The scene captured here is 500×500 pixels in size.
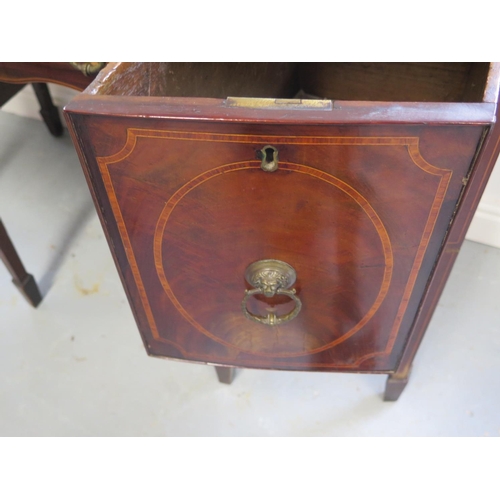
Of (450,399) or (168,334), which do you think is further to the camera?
(450,399)

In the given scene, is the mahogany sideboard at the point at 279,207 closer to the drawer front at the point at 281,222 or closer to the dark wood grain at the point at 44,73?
the drawer front at the point at 281,222

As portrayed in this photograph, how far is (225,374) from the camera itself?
98 centimetres

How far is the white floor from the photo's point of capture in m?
0.95

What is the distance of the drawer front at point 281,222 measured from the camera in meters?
0.46

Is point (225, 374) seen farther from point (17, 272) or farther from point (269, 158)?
point (269, 158)

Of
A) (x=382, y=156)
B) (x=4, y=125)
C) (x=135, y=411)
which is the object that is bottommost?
(x=135, y=411)

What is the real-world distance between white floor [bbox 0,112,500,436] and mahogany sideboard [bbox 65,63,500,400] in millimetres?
236

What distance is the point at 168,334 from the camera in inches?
29.1

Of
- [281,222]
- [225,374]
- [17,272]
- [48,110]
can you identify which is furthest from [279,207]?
[48,110]

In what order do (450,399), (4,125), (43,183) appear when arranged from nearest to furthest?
(450,399), (43,183), (4,125)

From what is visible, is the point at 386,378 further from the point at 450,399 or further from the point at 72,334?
the point at 72,334

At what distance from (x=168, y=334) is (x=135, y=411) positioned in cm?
33

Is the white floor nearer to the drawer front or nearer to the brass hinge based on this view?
the drawer front

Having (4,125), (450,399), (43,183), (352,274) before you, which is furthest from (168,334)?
(4,125)
